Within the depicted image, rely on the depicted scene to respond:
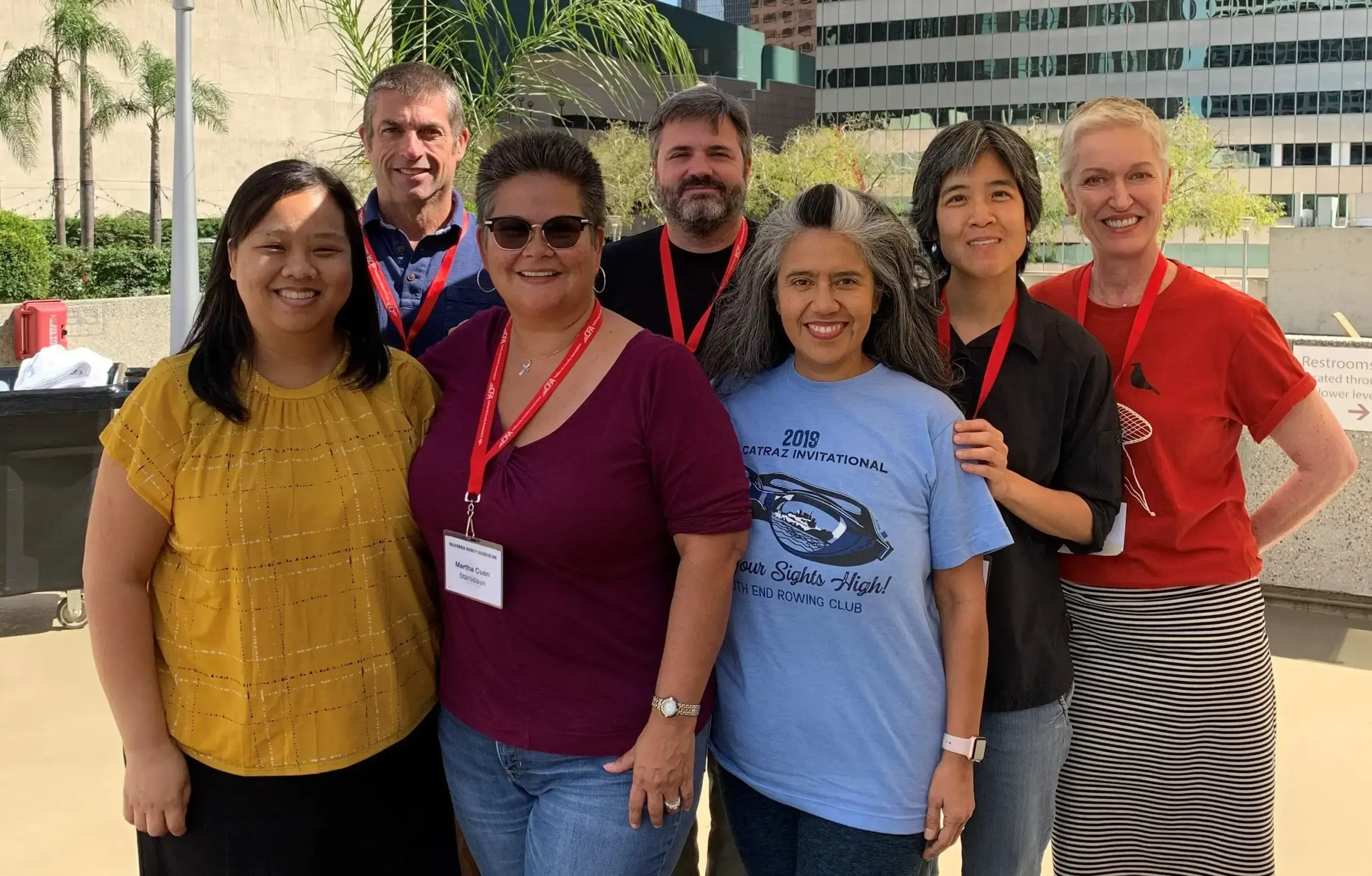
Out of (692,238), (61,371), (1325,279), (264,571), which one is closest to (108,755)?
(61,371)

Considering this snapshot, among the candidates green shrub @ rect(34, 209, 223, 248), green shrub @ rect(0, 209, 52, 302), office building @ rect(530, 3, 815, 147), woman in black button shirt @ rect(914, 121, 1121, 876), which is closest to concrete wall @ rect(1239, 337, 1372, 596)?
woman in black button shirt @ rect(914, 121, 1121, 876)

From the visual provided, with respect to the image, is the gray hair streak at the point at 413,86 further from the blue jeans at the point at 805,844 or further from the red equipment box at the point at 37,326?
the red equipment box at the point at 37,326

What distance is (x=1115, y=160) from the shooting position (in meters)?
2.61

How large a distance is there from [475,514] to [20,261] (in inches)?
667

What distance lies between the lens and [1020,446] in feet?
7.36

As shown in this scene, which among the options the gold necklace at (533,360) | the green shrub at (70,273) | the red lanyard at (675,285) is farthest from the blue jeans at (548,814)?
the green shrub at (70,273)

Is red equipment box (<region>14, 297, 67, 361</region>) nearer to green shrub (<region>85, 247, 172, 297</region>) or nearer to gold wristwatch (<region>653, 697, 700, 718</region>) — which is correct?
green shrub (<region>85, 247, 172, 297</region>)

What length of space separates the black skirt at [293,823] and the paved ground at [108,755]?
1.75 m

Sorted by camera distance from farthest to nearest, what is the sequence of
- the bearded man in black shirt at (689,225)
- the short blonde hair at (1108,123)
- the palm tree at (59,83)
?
the palm tree at (59,83), the bearded man in black shirt at (689,225), the short blonde hair at (1108,123)

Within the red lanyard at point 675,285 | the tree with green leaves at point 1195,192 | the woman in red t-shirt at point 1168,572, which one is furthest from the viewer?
the tree with green leaves at point 1195,192

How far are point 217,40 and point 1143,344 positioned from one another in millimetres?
45143

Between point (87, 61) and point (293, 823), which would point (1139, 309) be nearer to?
point (293, 823)

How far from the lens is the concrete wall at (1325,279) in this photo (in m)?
9.70

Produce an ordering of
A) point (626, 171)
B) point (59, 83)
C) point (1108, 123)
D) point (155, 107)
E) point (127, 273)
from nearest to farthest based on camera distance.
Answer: point (1108, 123) → point (127, 273) → point (59, 83) → point (155, 107) → point (626, 171)
